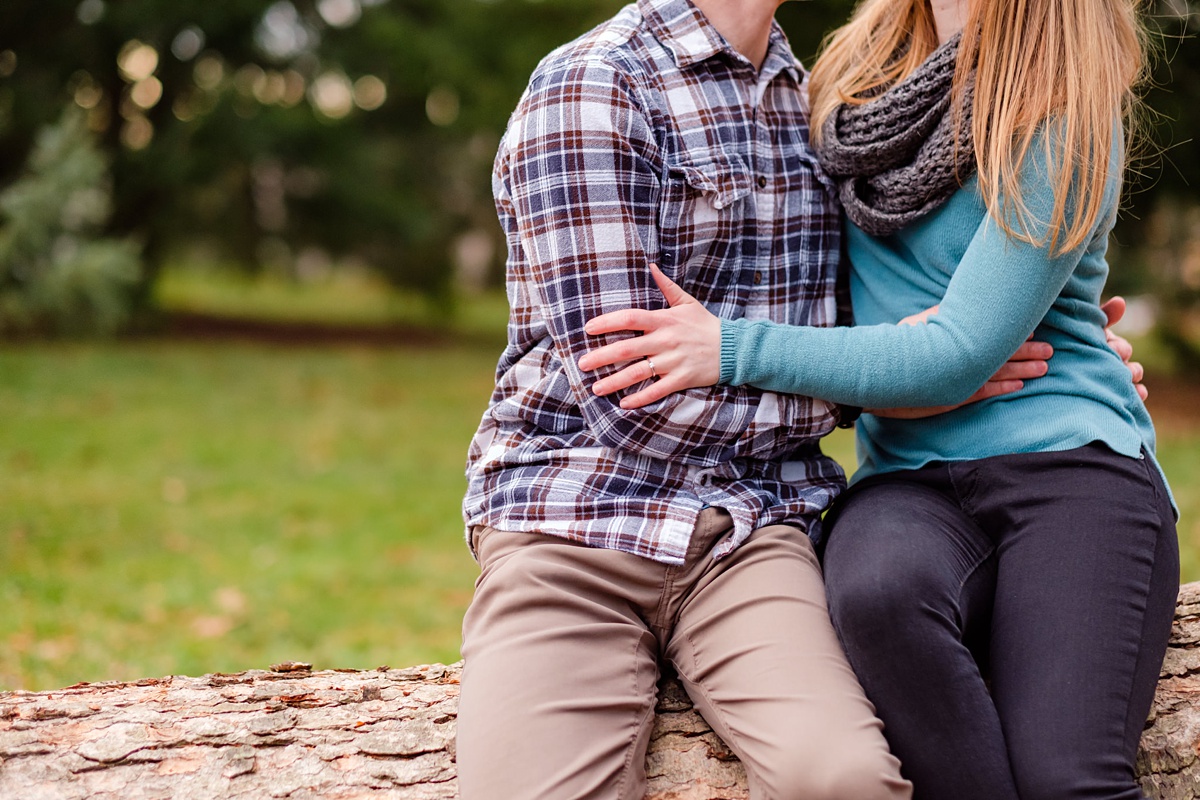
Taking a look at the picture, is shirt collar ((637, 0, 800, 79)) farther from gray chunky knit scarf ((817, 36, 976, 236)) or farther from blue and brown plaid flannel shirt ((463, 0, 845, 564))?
gray chunky knit scarf ((817, 36, 976, 236))

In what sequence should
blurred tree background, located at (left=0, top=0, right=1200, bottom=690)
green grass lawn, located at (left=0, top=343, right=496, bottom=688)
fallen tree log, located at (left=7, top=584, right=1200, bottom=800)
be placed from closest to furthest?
fallen tree log, located at (left=7, top=584, right=1200, bottom=800), green grass lawn, located at (left=0, top=343, right=496, bottom=688), blurred tree background, located at (left=0, top=0, right=1200, bottom=690)

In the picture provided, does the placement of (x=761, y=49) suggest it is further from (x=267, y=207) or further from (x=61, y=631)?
(x=267, y=207)

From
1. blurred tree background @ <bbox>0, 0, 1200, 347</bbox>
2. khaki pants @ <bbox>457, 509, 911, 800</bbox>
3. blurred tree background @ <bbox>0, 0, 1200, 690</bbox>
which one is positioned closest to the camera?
khaki pants @ <bbox>457, 509, 911, 800</bbox>

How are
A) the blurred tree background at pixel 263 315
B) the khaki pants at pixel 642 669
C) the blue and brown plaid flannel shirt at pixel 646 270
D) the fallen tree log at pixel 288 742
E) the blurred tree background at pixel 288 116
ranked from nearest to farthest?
the khaki pants at pixel 642 669 → the fallen tree log at pixel 288 742 → the blue and brown plaid flannel shirt at pixel 646 270 → the blurred tree background at pixel 263 315 → the blurred tree background at pixel 288 116

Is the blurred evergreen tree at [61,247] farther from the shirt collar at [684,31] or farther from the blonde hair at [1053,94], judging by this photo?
the blonde hair at [1053,94]

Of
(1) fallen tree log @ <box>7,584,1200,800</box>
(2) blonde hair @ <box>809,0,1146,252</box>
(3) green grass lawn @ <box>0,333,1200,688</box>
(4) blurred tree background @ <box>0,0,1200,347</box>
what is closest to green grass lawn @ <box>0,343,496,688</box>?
(3) green grass lawn @ <box>0,333,1200,688</box>

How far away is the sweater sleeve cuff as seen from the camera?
1.93m

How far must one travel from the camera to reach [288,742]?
1.86 m

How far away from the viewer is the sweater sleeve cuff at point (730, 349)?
1.93m

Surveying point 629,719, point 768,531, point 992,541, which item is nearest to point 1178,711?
point 992,541

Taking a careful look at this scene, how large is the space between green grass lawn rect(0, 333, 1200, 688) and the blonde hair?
9.68ft

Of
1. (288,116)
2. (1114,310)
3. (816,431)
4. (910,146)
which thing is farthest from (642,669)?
(288,116)

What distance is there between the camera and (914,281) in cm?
215

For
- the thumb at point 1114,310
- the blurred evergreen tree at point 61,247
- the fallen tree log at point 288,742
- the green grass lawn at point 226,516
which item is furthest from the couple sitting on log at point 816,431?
the blurred evergreen tree at point 61,247
